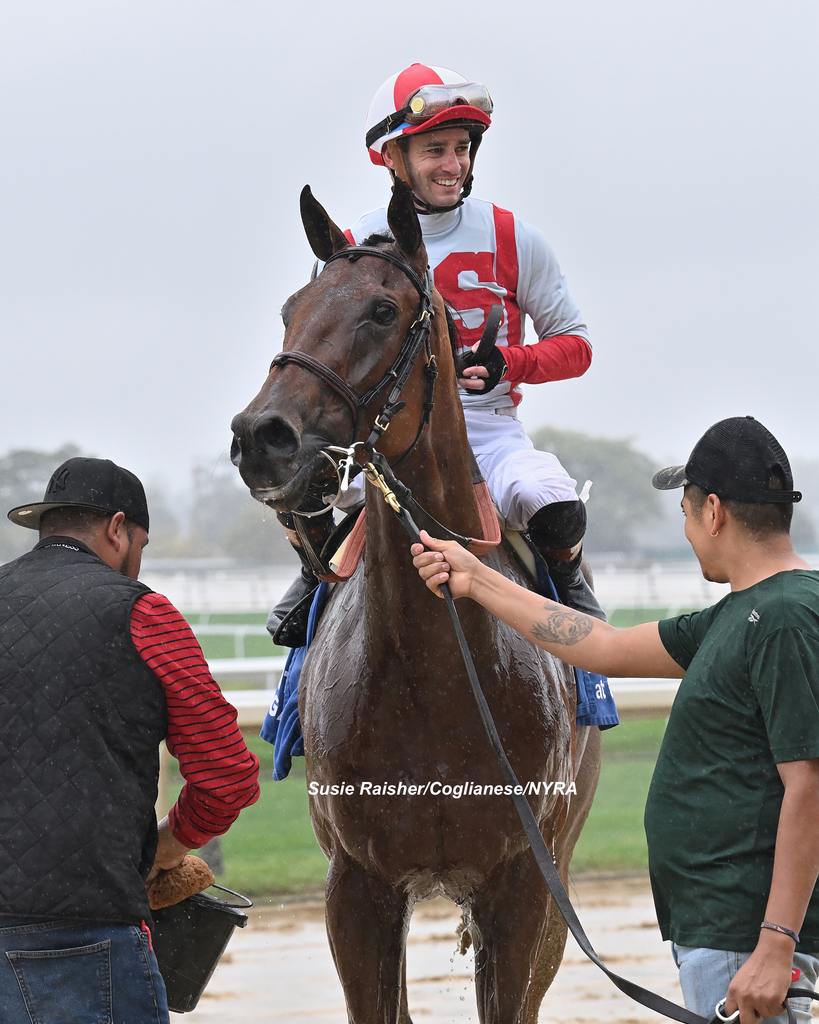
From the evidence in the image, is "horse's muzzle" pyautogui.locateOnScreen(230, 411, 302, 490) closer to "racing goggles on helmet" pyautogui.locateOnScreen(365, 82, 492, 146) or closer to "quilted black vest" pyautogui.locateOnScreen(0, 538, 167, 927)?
"quilted black vest" pyautogui.locateOnScreen(0, 538, 167, 927)

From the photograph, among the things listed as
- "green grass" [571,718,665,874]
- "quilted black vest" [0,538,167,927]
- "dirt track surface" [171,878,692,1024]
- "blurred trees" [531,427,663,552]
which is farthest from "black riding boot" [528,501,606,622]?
"blurred trees" [531,427,663,552]

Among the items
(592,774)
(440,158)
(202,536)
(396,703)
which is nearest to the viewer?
(396,703)

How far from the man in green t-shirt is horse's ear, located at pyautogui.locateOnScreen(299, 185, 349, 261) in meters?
1.17

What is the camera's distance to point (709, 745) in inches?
100

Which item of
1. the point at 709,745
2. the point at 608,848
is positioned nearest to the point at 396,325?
the point at 709,745

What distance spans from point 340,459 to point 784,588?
1.02m

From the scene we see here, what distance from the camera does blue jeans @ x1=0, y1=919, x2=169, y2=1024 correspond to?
102 inches

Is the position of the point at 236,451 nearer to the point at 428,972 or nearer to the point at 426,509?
the point at 426,509

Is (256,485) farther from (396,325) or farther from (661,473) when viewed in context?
(661,473)

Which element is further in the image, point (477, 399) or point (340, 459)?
point (477, 399)

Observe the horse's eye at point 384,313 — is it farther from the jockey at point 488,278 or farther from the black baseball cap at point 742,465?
the black baseball cap at point 742,465

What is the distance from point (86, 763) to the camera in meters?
2.67

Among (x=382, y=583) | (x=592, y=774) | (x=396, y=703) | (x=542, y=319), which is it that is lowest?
(x=592, y=774)

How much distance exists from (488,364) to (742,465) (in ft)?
4.14
